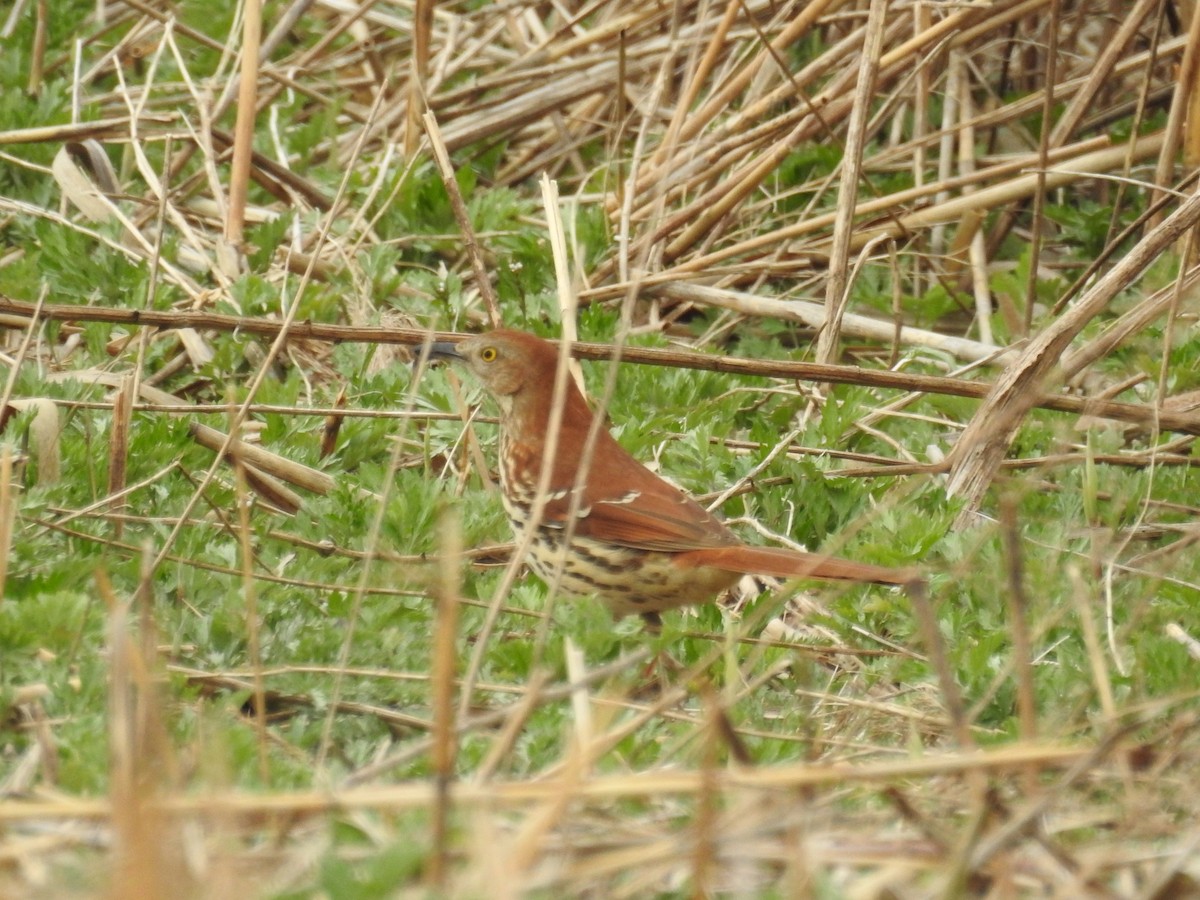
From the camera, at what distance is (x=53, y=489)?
4.38 m

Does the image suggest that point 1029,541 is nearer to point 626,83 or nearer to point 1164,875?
point 1164,875

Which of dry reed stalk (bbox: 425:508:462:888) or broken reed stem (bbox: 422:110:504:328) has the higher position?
broken reed stem (bbox: 422:110:504:328)

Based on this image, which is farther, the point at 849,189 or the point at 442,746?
the point at 849,189

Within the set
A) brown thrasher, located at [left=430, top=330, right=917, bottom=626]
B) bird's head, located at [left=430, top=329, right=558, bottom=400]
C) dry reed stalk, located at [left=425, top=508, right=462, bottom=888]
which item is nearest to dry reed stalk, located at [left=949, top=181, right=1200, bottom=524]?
brown thrasher, located at [left=430, top=330, right=917, bottom=626]

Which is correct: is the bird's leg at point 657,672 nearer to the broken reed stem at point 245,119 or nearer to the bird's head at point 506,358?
the bird's head at point 506,358

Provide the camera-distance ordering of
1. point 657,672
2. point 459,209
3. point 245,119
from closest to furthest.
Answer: point 657,672 → point 459,209 → point 245,119

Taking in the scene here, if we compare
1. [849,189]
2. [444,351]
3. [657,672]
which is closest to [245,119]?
[444,351]

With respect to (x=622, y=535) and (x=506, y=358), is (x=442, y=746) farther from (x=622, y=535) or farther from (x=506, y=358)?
(x=506, y=358)

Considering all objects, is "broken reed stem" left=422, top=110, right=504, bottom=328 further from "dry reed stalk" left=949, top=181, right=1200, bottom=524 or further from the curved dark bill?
"dry reed stalk" left=949, top=181, right=1200, bottom=524

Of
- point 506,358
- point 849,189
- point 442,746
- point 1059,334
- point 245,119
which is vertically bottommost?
point 442,746


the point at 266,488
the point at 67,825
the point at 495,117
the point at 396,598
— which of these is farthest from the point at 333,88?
the point at 67,825

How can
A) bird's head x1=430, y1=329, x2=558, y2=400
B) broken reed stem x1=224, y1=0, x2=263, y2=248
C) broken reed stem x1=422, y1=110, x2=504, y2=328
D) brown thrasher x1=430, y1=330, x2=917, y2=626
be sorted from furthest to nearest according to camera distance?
broken reed stem x1=224, y1=0, x2=263, y2=248, broken reed stem x1=422, y1=110, x2=504, y2=328, bird's head x1=430, y1=329, x2=558, y2=400, brown thrasher x1=430, y1=330, x2=917, y2=626

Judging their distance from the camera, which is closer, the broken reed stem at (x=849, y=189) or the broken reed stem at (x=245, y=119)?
the broken reed stem at (x=849, y=189)

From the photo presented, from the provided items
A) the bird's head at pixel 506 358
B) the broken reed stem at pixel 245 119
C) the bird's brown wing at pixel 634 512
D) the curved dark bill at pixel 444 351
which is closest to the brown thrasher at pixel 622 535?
the bird's brown wing at pixel 634 512
